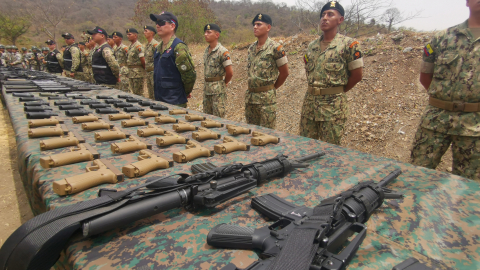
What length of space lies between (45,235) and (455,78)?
11.7 ft

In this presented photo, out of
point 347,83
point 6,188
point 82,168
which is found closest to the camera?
point 82,168

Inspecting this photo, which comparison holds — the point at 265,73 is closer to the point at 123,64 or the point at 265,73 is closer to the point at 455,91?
the point at 455,91

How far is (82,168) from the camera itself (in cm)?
188

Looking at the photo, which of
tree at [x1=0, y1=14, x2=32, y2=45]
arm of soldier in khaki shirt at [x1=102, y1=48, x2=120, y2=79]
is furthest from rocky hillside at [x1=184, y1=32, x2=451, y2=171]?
tree at [x1=0, y1=14, x2=32, y2=45]

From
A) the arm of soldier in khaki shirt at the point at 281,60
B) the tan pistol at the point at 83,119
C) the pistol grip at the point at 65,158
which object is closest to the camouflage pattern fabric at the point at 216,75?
the arm of soldier in khaki shirt at the point at 281,60

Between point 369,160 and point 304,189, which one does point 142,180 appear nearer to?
point 304,189

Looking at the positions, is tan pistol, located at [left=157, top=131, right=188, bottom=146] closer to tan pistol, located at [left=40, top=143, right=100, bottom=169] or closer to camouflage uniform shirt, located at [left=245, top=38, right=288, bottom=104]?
tan pistol, located at [left=40, top=143, right=100, bottom=169]

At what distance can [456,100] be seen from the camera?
2588mm

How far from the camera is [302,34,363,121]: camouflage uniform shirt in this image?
3.33 meters

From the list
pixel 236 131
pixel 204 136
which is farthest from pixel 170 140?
pixel 236 131

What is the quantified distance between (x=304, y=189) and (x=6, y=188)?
386 centimetres

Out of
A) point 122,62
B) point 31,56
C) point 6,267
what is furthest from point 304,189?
point 31,56

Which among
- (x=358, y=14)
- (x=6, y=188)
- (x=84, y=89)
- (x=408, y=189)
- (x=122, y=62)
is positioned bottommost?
(x=6, y=188)

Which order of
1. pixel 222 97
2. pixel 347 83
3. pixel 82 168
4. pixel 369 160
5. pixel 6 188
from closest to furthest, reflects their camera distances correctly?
pixel 82 168
pixel 369 160
pixel 6 188
pixel 347 83
pixel 222 97
